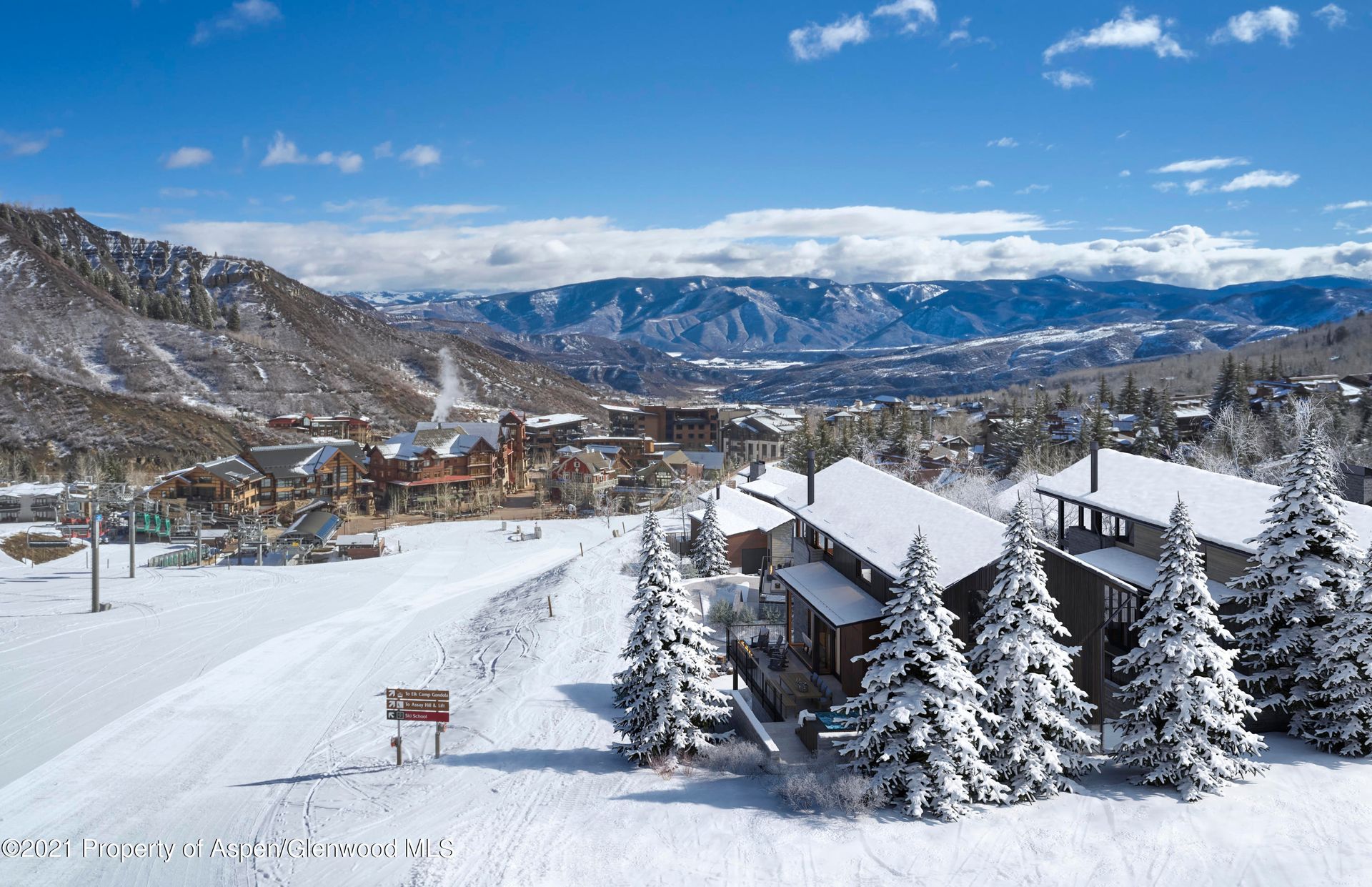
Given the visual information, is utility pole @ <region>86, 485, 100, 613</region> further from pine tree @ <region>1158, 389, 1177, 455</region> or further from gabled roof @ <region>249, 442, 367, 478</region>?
pine tree @ <region>1158, 389, 1177, 455</region>

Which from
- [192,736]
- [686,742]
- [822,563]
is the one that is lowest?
[192,736]

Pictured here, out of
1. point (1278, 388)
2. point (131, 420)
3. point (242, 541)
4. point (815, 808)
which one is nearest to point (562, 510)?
point (242, 541)

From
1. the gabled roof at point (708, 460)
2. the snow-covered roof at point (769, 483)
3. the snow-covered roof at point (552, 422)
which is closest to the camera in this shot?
the snow-covered roof at point (769, 483)

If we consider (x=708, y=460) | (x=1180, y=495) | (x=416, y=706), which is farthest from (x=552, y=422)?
(x=1180, y=495)

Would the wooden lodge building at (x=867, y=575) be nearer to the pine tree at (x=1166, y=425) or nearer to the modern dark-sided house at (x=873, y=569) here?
the modern dark-sided house at (x=873, y=569)

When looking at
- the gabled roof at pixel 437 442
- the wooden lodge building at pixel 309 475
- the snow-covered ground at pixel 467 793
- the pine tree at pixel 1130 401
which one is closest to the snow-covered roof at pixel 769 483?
the snow-covered ground at pixel 467 793

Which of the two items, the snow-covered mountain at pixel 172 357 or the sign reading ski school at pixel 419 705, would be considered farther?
the snow-covered mountain at pixel 172 357

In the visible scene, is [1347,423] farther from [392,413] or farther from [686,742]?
[392,413]
